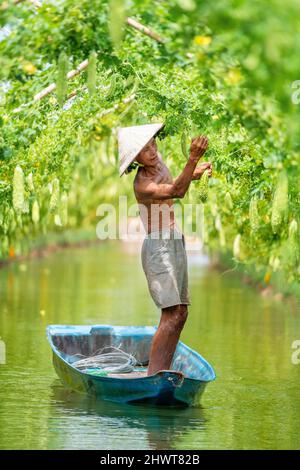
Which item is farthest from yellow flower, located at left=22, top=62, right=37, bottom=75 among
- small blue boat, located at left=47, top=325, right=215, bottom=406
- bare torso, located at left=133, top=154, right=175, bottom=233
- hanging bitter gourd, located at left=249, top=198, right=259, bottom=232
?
hanging bitter gourd, located at left=249, top=198, right=259, bottom=232

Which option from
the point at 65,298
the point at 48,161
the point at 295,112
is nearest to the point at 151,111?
the point at 48,161

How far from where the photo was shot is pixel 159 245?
11.3 metres

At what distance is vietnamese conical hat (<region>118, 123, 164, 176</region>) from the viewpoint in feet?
36.9

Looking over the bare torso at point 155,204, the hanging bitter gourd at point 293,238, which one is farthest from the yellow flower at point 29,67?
the hanging bitter gourd at point 293,238

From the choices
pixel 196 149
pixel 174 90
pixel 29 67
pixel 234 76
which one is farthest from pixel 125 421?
pixel 174 90

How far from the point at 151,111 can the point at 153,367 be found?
3.29 metres

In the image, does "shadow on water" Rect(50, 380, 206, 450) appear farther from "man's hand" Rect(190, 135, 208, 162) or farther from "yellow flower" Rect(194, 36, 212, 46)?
"yellow flower" Rect(194, 36, 212, 46)

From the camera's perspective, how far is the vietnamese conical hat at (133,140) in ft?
36.9

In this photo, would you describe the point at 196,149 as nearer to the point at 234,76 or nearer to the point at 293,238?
the point at 234,76

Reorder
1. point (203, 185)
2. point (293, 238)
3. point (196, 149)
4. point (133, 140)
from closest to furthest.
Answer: point (196, 149) → point (133, 140) → point (203, 185) → point (293, 238)

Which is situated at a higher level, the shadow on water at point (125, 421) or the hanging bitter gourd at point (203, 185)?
the hanging bitter gourd at point (203, 185)

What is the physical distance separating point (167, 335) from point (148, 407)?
738 mm

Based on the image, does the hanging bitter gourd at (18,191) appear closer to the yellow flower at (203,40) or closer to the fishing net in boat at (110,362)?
the fishing net in boat at (110,362)

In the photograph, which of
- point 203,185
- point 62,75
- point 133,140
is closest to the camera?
point 62,75
